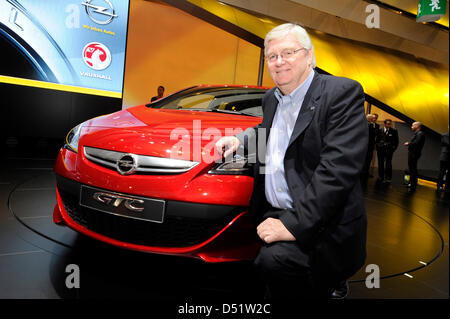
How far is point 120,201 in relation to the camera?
142 centimetres

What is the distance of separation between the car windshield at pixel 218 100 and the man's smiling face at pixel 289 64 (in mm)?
994

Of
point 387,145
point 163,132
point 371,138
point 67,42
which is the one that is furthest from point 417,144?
point 67,42

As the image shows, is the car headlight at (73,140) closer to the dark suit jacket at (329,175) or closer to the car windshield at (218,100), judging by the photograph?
the car windshield at (218,100)

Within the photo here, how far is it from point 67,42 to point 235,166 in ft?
14.6

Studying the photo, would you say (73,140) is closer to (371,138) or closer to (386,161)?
(371,138)

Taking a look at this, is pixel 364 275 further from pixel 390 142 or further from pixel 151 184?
pixel 390 142

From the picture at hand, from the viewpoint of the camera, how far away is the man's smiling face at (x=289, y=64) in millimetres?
1021

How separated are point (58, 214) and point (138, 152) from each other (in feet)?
2.19

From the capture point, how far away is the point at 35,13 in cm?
453
